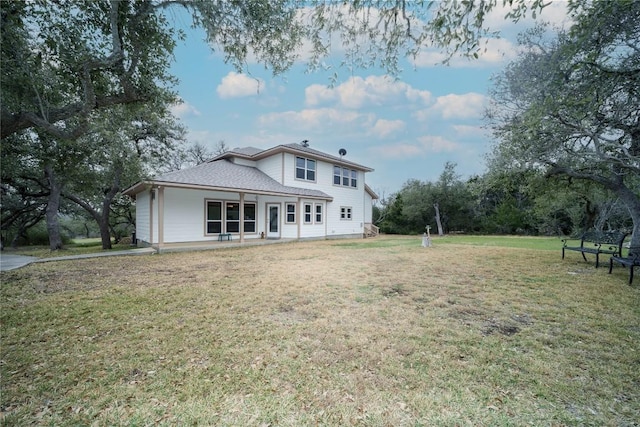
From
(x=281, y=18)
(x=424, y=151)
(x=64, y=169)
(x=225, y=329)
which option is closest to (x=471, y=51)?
(x=281, y=18)

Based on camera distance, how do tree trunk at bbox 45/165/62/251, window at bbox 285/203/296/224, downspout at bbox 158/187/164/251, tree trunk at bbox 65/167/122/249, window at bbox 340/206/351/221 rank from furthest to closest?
window at bbox 340/206/351/221 < window at bbox 285/203/296/224 < tree trunk at bbox 65/167/122/249 < tree trunk at bbox 45/165/62/251 < downspout at bbox 158/187/164/251

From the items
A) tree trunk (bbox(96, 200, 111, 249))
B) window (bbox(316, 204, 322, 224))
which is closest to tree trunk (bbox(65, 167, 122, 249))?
tree trunk (bbox(96, 200, 111, 249))

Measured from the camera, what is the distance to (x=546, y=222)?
22.7 m

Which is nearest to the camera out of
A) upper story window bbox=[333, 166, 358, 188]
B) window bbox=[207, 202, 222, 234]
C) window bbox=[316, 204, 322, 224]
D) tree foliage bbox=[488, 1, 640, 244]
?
tree foliage bbox=[488, 1, 640, 244]

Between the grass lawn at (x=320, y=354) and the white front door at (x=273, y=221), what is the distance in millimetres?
10512

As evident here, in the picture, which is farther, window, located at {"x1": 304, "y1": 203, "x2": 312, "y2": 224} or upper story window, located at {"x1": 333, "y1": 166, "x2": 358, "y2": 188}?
upper story window, located at {"x1": 333, "y1": 166, "x2": 358, "y2": 188}

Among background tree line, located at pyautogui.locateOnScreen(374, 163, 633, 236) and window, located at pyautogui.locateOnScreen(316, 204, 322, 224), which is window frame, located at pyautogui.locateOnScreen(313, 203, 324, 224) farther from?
background tree line, located at pyautogui.locateOnScreen(374, 163, 633, 236)

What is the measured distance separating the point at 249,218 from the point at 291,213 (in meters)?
2.53

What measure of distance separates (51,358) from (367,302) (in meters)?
4.08

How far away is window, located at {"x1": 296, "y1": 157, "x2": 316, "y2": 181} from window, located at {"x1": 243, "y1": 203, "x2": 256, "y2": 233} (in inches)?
139

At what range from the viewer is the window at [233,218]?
14802 mm

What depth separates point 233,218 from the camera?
15.0 m

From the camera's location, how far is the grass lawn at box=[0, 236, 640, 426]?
7.13 feet

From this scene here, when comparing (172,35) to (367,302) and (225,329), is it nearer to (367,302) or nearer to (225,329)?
(225,329)
